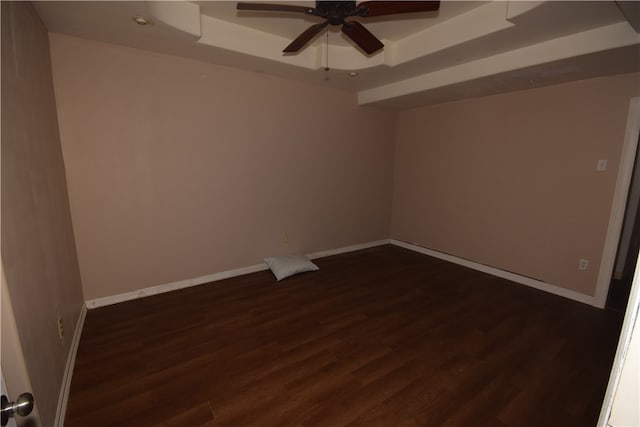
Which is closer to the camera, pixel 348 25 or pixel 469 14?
pixel 348 25

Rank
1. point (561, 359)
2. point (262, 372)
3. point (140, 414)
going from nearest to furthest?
point (140, 414), point (262, 372), point (561, 359)

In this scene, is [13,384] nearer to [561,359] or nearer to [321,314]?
[321,314]

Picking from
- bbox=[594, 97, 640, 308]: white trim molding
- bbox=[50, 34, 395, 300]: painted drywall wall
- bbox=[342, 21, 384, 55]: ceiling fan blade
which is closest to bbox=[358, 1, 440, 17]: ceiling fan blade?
bbox=[342, 21, 384, 55]: ceiling fan blade

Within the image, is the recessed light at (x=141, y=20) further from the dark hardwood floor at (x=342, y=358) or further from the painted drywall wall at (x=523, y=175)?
the painted drywall wall at (x=523, y=175)

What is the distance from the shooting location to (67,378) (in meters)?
1.83

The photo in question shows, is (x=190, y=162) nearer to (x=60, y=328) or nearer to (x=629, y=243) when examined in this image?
(x=60, y=328)

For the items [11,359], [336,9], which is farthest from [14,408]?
[336,9]

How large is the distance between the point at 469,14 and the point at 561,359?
280cm

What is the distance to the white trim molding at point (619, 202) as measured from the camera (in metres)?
2.66

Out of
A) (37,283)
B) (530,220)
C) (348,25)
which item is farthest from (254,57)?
(530,220)

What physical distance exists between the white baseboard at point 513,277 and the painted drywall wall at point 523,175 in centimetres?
5

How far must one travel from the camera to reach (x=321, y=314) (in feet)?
8.93

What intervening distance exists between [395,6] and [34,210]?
95.4 inches

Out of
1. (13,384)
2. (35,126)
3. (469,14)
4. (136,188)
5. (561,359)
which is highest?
(469,14)
